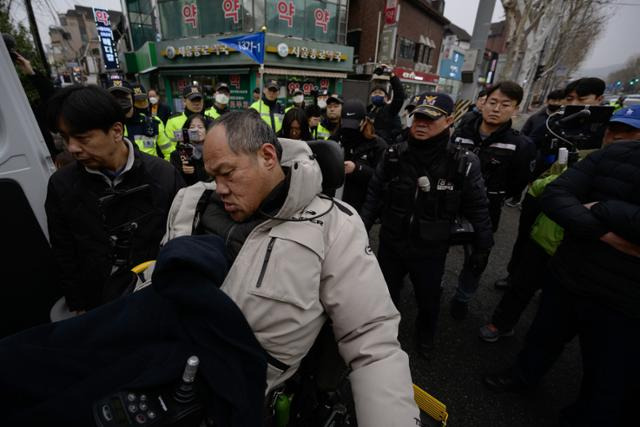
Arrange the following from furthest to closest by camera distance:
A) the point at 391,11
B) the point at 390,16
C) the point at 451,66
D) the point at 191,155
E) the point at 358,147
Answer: the point at 451,66
the point at 390,16
the point at 391,11
the point at 358,147
the point at 191,155

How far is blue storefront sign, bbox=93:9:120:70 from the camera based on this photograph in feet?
48.4

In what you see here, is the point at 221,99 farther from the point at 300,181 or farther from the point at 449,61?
the point at 449,61

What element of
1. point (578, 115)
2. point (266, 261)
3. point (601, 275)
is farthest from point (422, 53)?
point (266, 261)

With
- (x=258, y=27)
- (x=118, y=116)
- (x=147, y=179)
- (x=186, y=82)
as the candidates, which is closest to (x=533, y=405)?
(x=147, y=179)

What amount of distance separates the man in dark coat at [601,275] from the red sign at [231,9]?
1655cm

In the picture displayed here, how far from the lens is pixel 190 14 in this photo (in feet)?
51.7

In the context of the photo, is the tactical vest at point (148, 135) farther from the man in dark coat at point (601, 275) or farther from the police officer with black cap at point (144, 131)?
the man in dark coat at point (601, 275)

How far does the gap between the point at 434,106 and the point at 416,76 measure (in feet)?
86.8

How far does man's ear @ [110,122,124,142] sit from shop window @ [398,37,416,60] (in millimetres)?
24883

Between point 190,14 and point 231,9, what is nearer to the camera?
point 231,9

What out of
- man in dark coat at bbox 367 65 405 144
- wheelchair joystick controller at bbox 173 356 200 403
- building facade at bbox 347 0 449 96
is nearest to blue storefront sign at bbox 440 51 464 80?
building facade at bbox 347 0 449 96

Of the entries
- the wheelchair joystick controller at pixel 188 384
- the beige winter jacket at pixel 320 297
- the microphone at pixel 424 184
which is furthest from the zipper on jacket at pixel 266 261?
the microphone at pixel 424 184

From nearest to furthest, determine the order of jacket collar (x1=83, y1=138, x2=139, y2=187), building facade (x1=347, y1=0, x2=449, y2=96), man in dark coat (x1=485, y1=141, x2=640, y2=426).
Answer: man in dark coat (x1=485, y1=141, x2=640, y2=426) < jacket collar (x1=83, y1=138, x2=139, y2=187) < building facade (x1=347, y1=0, x2=449, y2=96)

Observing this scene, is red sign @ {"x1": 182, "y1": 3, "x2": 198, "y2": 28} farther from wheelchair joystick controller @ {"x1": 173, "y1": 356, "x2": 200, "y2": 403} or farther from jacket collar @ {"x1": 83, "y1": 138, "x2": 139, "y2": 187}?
wheelchair joystick controller @ {"x1": 173, "y1": 356, "x2": 200, "y2": 403}
